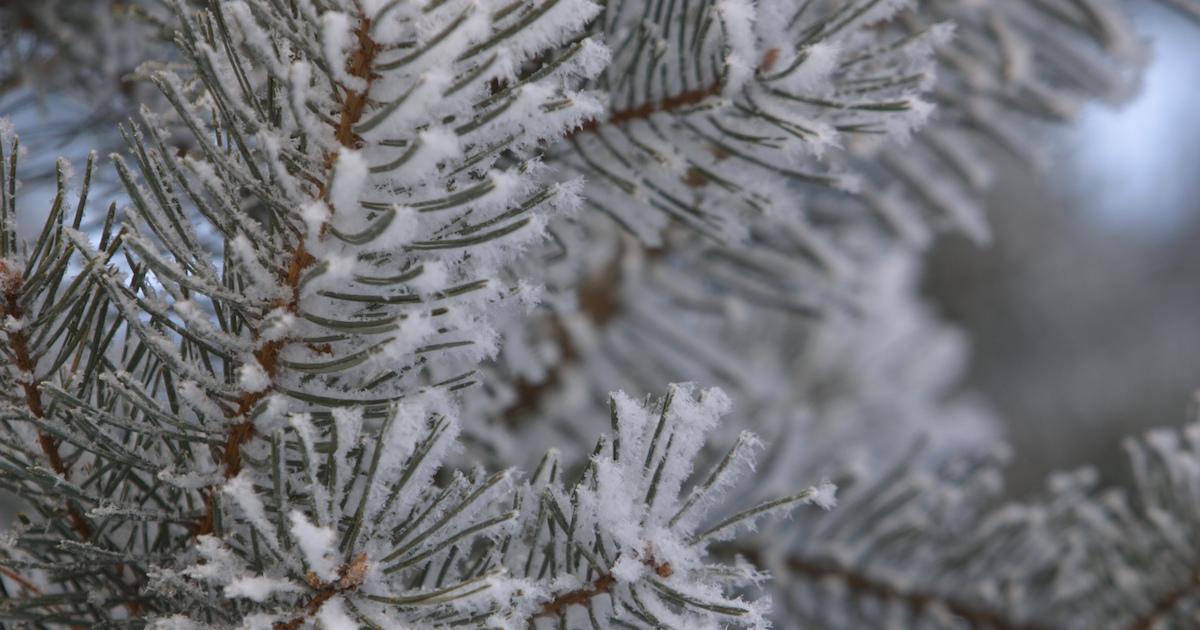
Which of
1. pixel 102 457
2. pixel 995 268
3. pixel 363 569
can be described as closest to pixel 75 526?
pixel 102 457

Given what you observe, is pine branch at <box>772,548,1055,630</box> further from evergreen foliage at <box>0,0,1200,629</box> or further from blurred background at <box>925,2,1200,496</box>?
blurred background at <box>925,2,1200,496</box>

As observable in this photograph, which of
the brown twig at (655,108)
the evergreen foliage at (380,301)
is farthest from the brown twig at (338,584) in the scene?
the brown twig at (655,108)

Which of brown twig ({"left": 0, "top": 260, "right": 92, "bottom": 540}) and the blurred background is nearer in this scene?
brown twig ({"left": 0, "top": 260, "right": 92, "bottom": 540})

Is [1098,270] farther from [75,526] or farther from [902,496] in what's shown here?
[75,526]

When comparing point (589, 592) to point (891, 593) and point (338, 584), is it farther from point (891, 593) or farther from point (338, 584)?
point (891, 593)

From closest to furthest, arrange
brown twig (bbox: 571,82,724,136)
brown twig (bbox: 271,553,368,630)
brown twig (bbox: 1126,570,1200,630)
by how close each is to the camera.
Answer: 1. brown twig (bbox: 271,553,368,630)
2. brown twig (bbox: 571,82,724,136)
3. brown twig (bbox: 1126,570,1200,630)

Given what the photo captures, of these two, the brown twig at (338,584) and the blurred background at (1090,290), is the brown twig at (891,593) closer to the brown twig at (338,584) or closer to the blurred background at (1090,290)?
the brown twig at (338,584)

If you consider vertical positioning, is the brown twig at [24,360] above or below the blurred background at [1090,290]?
below

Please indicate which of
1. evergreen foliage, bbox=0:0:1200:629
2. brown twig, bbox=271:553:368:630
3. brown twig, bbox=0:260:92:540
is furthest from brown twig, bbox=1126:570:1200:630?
brown twig, bbox=0:260:92:540
